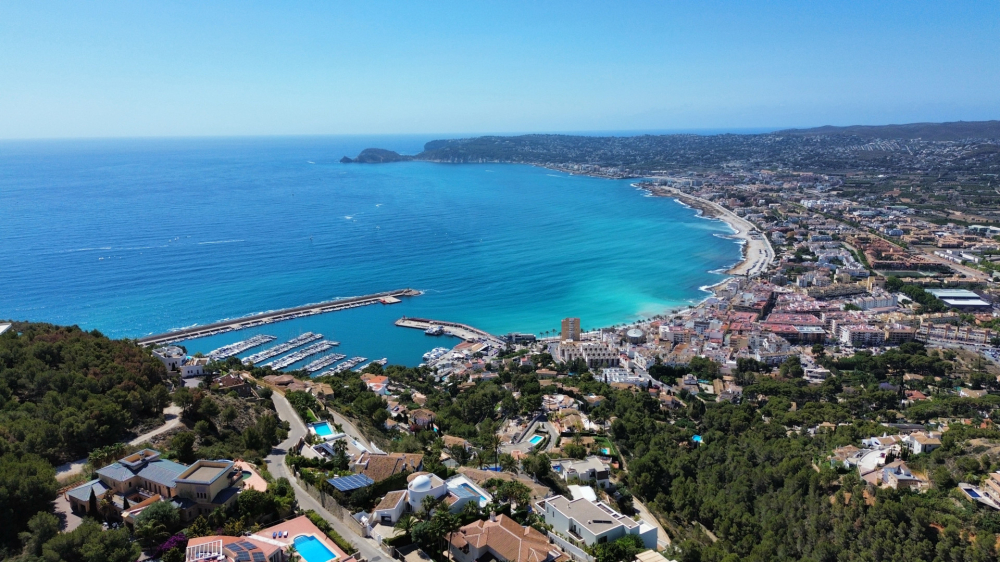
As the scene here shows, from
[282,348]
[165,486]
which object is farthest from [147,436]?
[282,348]

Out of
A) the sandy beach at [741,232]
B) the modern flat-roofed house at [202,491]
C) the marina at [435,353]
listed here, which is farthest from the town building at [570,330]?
the modern flat-roofed house at [202,491]

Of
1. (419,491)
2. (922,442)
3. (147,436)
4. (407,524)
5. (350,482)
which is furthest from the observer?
(922,442)

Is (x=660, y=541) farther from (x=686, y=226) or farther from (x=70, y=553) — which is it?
(x=686, y=226)

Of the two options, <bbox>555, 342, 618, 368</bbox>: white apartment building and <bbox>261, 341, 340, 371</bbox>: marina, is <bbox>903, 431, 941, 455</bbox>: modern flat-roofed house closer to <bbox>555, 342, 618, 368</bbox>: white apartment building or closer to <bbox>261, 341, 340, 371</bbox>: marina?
<bbox>555, 342, 618, 368</bbox>: white apartment building

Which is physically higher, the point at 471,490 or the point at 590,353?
the point at 471,490

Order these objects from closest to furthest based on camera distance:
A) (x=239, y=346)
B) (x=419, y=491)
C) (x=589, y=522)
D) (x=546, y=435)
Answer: (x=419, y=491), (x=589, y=522), (x=546, y=435), (x=239, y=346)

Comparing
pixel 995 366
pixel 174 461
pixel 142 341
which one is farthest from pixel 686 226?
pixel 174 461

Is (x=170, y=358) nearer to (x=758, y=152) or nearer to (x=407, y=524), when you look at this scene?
(x=407, y=524)

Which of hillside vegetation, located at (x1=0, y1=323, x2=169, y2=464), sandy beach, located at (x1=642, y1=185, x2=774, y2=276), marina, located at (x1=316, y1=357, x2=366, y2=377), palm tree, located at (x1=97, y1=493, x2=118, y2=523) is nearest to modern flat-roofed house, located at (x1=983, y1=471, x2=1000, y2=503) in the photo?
palm tree, located at (x1=97, y1=493, x2=118, y2=523)
